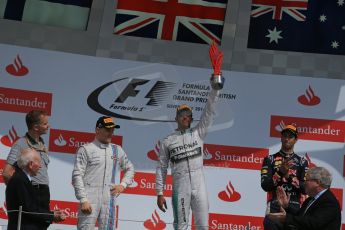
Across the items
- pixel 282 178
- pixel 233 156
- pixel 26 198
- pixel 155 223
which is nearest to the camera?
pixel 26 198

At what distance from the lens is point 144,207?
8.81m

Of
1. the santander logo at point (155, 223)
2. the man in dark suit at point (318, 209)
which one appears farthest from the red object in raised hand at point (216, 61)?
the santander logo at point (155, 223)

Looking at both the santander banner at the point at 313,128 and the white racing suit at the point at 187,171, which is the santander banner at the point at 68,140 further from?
the white racing suit at the point at 187,171

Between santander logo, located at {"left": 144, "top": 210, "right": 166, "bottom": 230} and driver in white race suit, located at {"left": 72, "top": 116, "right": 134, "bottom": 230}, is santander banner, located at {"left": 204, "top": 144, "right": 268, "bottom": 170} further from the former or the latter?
driver in white race suit, located at {"left": 72, "top": 116, "right": 134, "bottom": 230}

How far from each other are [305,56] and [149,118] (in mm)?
1831

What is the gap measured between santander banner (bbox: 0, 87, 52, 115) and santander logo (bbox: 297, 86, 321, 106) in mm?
2657

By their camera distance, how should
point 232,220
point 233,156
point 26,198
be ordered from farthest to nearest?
point 233,156 → point 232,220 → point 26,198

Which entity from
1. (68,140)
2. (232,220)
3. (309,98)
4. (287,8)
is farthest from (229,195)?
(287,8)

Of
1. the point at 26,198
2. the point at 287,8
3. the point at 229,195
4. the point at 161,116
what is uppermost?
the point at 287,8

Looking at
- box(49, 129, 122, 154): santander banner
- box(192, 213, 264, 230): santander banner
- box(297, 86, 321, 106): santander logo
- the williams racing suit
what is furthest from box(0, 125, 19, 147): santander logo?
the williams racing suit

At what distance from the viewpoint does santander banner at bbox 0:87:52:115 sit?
8.85 metres

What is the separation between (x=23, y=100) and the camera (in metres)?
8.90

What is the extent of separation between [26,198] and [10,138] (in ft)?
11.3

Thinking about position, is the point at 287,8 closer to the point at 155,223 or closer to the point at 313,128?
the point at 313,128
